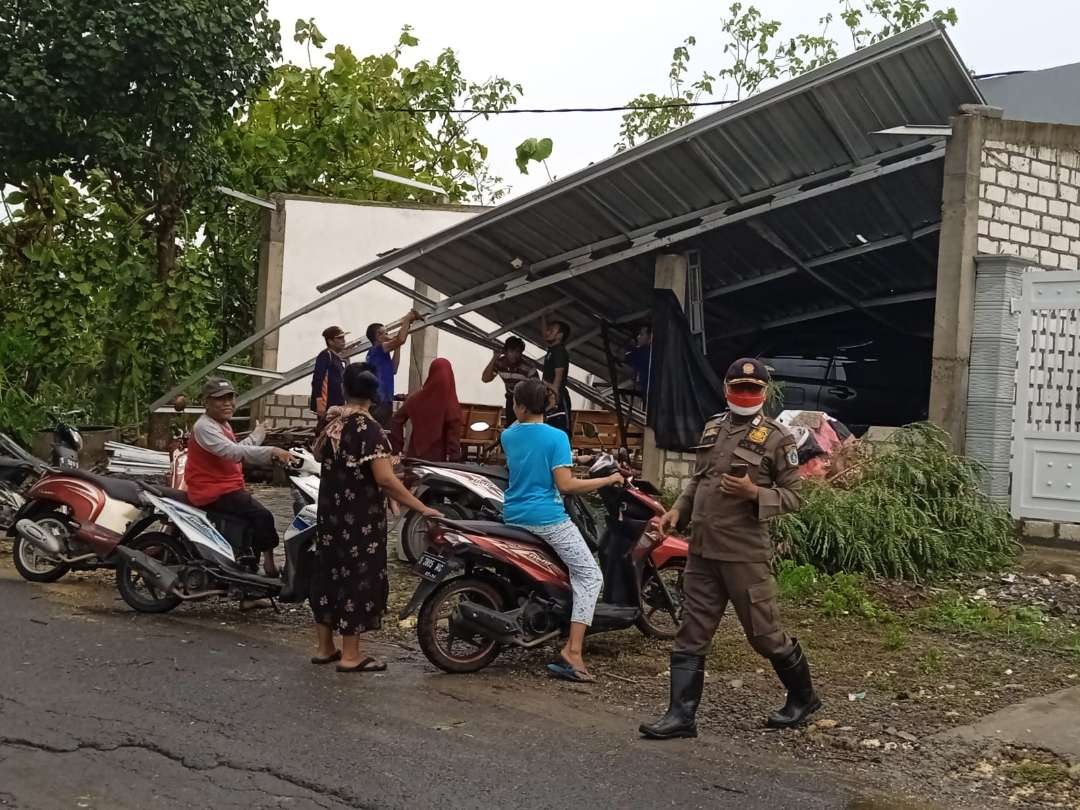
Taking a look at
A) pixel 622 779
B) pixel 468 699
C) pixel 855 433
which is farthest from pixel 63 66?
pixel 622 779

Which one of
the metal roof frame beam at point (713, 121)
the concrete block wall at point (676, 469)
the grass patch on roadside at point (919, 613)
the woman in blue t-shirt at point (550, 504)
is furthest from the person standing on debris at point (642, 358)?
the woman in blue t-shirt at point (550, 504)

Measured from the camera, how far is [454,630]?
6.73 metres

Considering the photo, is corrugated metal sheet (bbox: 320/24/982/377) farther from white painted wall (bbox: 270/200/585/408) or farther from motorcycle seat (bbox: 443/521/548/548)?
motorcycle seat (bbox: 443/521/548/548)

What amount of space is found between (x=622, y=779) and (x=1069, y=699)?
8.99 feet

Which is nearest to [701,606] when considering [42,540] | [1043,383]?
[42,540]

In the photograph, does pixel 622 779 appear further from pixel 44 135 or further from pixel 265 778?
pixel 44 135

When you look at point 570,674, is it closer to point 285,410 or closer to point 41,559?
point 41,559

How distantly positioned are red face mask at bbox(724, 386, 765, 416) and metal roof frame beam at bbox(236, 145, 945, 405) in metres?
5.82

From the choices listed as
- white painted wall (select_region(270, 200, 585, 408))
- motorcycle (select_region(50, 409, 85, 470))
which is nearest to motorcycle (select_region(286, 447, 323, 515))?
motorcycle (select_region(50, 409, 85, 470))

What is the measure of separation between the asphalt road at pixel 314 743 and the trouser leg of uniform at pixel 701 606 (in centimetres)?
43

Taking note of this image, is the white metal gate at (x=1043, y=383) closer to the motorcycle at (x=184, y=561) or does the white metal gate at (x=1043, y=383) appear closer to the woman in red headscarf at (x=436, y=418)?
the woman in red headscarf at (x=436, y=418)

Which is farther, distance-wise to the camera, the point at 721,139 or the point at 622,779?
the point at 721,139

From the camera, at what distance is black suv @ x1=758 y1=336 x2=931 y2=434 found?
12.8 m

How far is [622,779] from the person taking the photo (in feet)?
16.9
